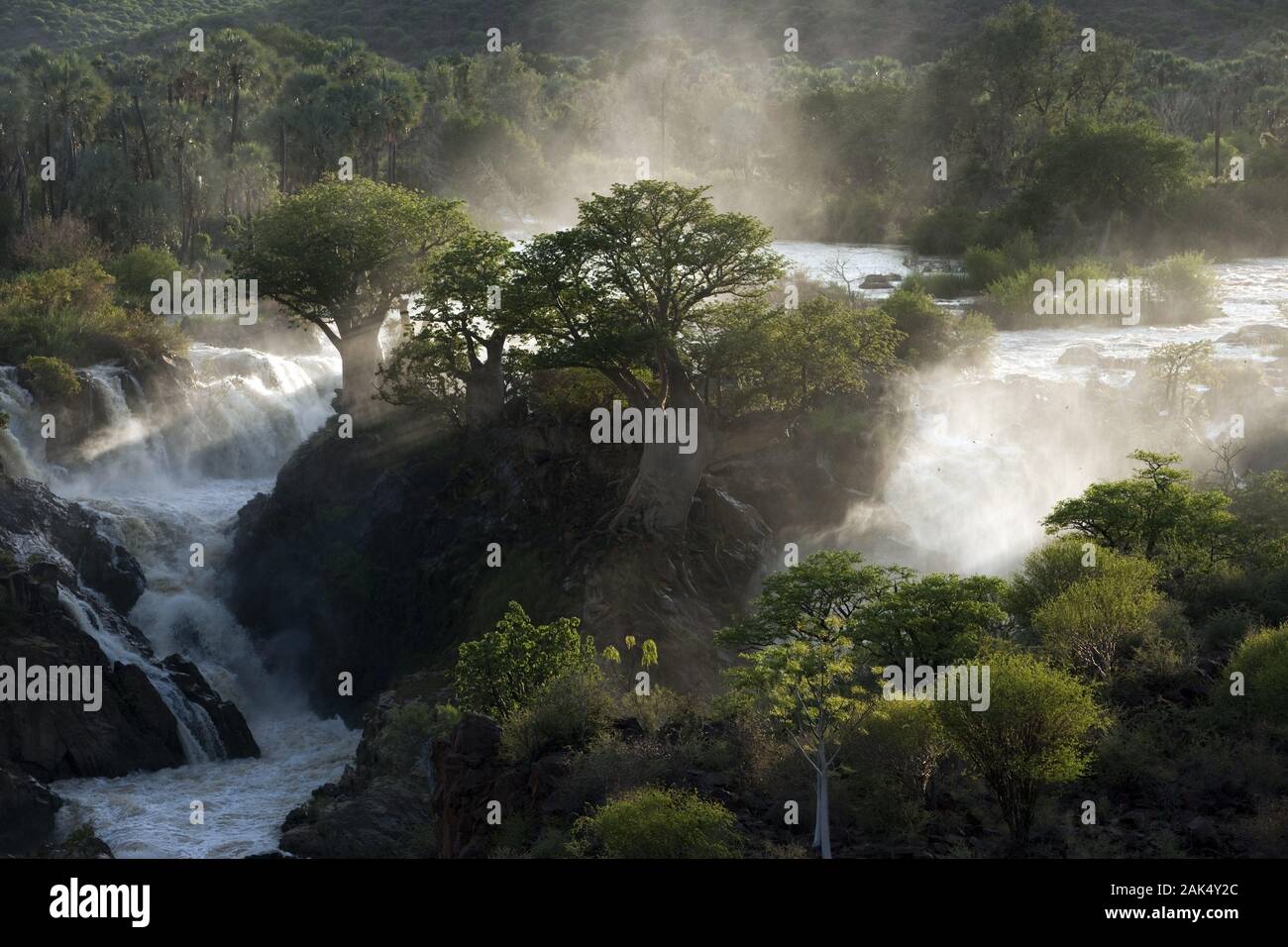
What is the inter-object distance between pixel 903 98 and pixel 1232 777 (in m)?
74.7

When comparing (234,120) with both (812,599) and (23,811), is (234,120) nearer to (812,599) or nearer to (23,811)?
(23,811)

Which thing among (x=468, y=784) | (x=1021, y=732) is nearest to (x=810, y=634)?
(x=1021, y=732)

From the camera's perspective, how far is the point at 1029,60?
84750mm

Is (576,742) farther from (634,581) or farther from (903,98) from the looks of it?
(903,98)

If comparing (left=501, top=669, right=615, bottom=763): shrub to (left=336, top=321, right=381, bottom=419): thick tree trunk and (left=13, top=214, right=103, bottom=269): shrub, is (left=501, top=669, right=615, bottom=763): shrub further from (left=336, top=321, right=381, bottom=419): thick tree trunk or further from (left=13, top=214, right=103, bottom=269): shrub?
(left=13, top=214, right=103, bottom=269): shrub

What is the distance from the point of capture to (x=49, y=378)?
4734 centimetres

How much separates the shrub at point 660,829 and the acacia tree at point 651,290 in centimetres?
1634

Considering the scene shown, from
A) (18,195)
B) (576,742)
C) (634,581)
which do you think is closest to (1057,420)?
(634,581)

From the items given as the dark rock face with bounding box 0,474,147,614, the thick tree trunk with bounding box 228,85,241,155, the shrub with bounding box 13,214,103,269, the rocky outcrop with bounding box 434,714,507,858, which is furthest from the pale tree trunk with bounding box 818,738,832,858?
the thick tree trunk with bounding box 228,85,241,155

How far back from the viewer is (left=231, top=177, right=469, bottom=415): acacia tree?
43.5 m

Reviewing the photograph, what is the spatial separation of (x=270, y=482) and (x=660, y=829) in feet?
111

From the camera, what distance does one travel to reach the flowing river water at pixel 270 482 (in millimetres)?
33406

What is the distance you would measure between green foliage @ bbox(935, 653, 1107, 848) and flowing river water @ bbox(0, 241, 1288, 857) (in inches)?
599
